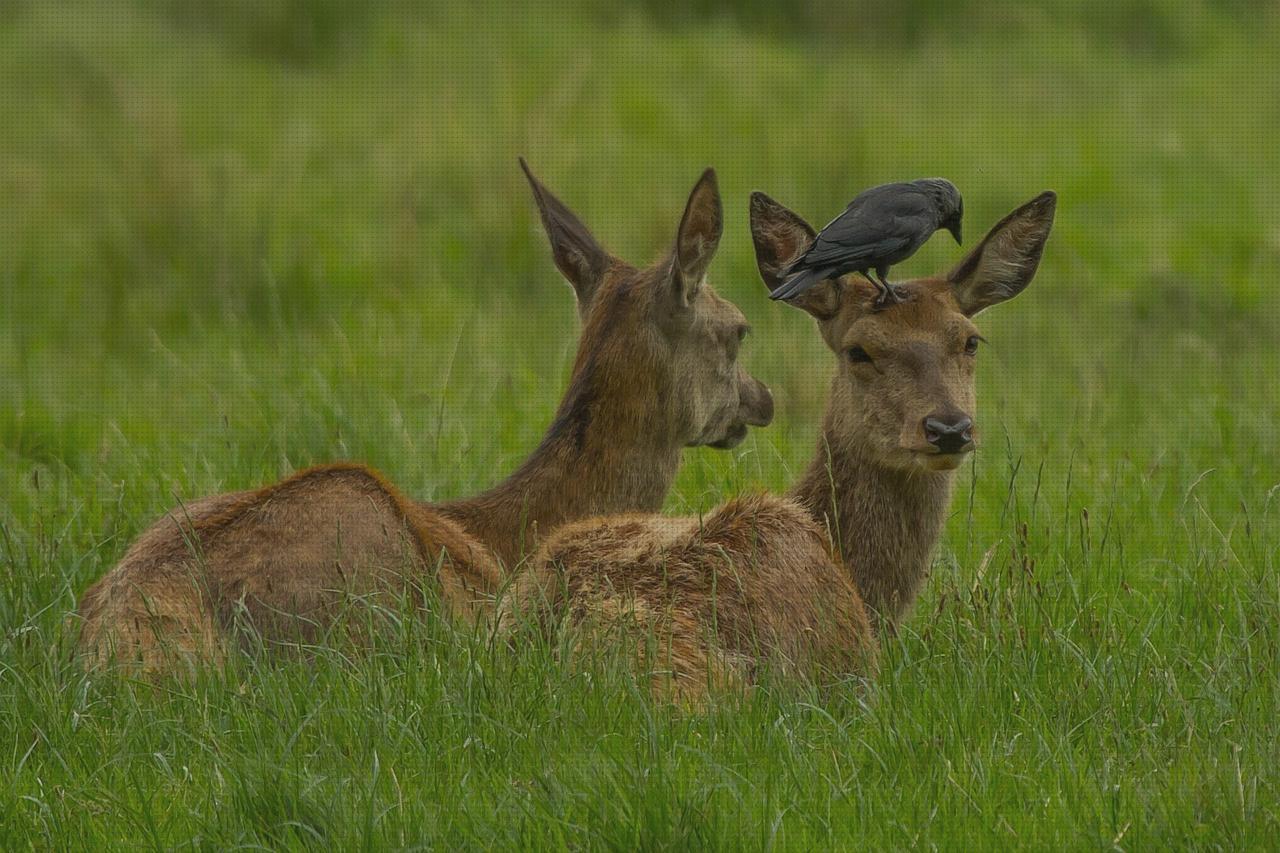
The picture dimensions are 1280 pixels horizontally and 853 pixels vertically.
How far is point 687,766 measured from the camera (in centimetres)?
419

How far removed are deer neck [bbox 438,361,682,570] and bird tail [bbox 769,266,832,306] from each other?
3.03ft

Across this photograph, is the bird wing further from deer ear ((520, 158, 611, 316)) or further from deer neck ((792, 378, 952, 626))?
deer ear ((520, 158, 611, 316))

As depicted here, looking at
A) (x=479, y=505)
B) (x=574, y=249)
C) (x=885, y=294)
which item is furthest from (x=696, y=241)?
(x=479, y=505)

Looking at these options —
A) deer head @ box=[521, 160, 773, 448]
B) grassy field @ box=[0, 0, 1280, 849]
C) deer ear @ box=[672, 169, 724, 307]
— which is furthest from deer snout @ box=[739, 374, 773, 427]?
deer ear @ box=[672, 169, 724, 307]

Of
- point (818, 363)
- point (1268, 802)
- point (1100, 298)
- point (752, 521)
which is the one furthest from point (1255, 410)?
point (1268, 802)

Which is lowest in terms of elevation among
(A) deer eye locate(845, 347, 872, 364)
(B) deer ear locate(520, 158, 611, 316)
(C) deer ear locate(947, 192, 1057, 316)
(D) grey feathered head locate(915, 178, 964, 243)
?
(A) deer eye locate(845, 347, 872, 364)

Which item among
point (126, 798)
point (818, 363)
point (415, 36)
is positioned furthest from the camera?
point (415, 36)

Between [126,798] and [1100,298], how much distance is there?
743 centimetres

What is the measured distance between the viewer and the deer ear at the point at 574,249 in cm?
663

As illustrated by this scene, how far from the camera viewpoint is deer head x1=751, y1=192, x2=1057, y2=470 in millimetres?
5426

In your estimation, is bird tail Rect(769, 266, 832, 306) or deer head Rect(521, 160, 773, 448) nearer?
bird tail Rect(769, 266, 832, 306)

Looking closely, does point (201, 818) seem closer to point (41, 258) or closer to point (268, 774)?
Answer: point (268, 774)

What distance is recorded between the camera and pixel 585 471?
6109 mm

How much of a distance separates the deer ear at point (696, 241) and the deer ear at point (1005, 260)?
77 cm
